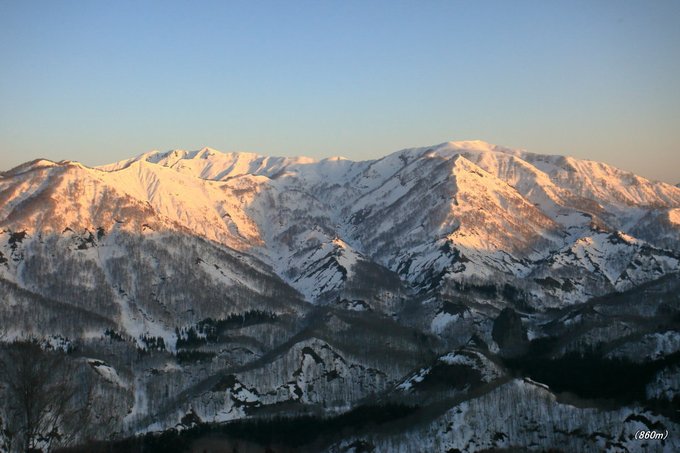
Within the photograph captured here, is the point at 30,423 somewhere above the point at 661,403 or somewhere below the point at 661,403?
above

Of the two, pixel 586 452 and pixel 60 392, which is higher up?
pixel 60 392

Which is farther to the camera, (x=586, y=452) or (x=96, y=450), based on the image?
(x=96, y=450)

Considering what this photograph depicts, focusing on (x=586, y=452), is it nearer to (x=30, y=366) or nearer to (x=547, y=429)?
(x=547, y=429)

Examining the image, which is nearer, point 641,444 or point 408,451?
point 641,444

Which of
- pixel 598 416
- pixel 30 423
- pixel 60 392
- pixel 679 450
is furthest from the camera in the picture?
pixel 598 416

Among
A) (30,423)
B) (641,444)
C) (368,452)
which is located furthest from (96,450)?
(641,444)

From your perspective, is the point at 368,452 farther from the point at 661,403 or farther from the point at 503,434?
the point at 661,403

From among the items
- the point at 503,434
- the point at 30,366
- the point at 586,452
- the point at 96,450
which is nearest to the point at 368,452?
the point at 503,434

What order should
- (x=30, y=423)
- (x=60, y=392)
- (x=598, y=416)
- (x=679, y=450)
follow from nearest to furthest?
(x=30, y=423) < (x=60, y=392) < (x=679, y=450) < (x=598, y=416)

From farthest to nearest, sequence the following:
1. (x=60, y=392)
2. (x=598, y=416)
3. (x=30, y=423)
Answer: (x=598, y=416) → (x=60, y=392) → (x=30, y=423)
